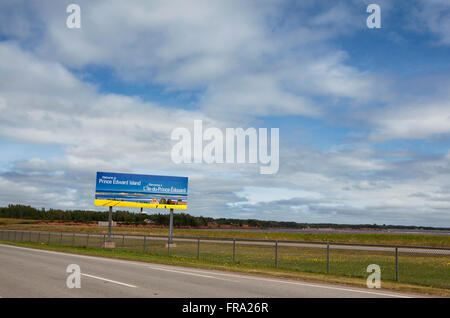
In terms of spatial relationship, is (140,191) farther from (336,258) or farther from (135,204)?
(336,258)

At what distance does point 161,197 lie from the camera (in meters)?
41.4

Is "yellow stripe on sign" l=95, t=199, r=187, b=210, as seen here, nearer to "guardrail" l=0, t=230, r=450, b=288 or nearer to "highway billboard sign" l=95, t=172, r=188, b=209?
"highway billboard sign" l=95, t=172, r=188, b=209

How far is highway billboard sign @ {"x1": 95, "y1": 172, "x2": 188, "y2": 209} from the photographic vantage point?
40125 millimetres

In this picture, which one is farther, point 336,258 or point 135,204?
point 135,204

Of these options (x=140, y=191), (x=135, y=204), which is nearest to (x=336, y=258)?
(x=140, y=191)

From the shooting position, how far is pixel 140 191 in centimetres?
4078

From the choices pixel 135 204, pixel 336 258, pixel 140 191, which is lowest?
pixel 336 258

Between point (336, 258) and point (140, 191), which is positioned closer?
point (336, 258)

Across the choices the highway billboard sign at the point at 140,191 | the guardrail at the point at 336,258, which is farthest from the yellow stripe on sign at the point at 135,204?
the guardrail at the point at 336,258

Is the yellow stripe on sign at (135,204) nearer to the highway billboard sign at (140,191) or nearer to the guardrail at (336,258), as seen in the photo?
the highway billboard sign at (140,191)

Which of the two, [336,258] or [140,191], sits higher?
[140,191]

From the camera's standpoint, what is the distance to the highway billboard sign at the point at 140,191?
40125mm

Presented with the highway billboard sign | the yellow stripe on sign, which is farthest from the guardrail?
Answer: the highway billboard sign
